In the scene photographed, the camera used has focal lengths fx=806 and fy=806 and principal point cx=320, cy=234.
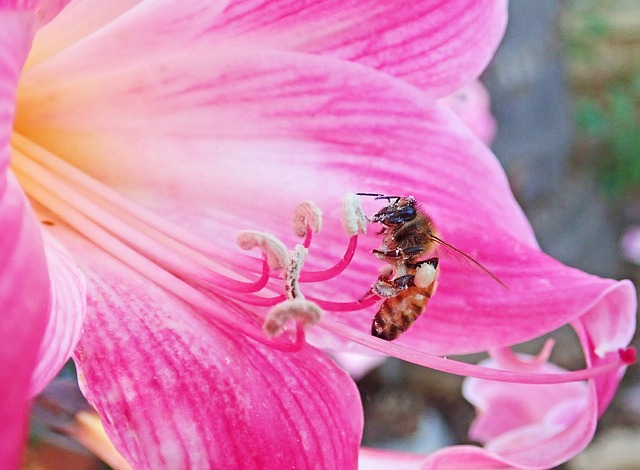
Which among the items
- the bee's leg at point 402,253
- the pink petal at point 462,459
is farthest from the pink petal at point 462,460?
the bee's leg at point 402,253

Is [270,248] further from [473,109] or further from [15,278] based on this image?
[473,109]

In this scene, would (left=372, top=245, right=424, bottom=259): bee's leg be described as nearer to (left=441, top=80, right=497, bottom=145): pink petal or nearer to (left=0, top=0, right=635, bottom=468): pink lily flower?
(left=0, top=0, right=635, bottom=468): pink lily flower

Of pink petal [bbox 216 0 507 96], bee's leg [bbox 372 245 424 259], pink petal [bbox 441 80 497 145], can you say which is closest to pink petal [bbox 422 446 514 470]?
bee's leg [bbox 372 245 424 259]

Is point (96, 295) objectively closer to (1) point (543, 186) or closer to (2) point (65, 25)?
(2) point (65, 25)

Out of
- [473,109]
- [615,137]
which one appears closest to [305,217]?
[473,109]

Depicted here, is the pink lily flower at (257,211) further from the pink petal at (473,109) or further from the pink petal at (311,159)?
the pink petal at (473,109)
